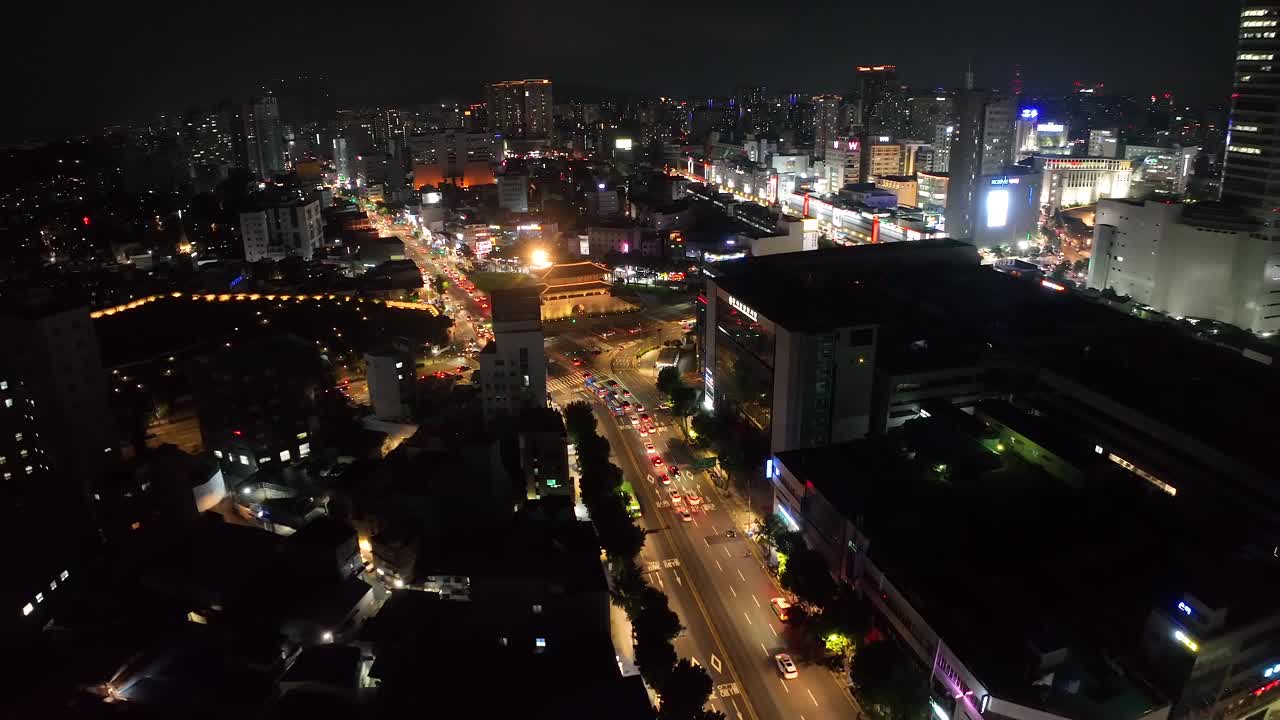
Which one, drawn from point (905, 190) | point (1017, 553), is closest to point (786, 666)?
point (1017, 553)

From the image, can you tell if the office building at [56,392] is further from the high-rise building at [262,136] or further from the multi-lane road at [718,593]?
the high-rise building at [262,136]

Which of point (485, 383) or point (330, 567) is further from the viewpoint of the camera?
point (485, 383)

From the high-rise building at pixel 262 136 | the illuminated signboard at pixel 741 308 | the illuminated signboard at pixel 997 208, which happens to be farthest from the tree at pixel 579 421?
the high-rise building at pixel 262 136

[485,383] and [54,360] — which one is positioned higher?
[54,360]

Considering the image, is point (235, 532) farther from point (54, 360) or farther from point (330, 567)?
point (54, 360)

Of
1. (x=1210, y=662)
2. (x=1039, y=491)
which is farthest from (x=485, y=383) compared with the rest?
(x=1210, y=662)

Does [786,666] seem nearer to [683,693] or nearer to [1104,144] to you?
[683,693]
